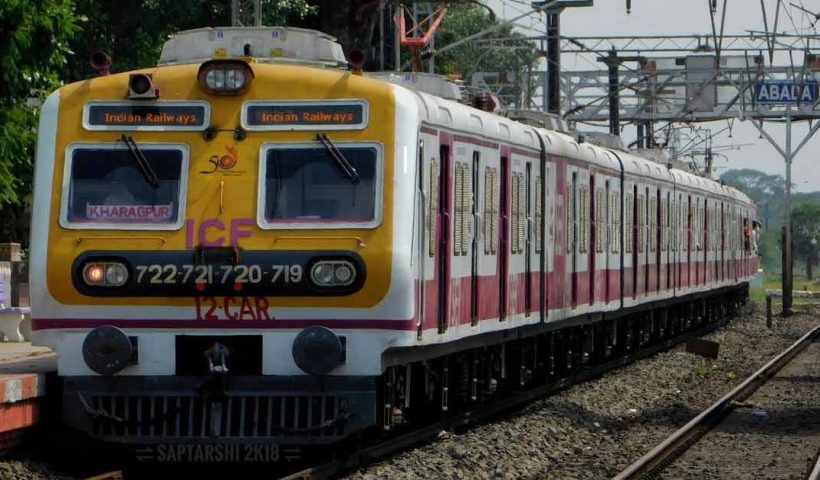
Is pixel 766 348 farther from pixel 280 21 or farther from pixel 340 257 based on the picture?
pixel 340 257

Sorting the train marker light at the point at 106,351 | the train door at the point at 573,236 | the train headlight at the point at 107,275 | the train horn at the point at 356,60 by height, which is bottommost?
the train marker light at the point at 106,351

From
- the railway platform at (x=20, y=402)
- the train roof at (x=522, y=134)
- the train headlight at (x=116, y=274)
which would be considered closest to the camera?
the railway platform at (x=20, y=402)

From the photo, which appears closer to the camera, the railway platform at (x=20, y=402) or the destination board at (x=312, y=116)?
the railway platform at (x=20, y=402)

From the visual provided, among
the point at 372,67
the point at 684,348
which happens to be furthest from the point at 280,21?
the point at 684,348

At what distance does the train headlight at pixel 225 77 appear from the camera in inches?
498

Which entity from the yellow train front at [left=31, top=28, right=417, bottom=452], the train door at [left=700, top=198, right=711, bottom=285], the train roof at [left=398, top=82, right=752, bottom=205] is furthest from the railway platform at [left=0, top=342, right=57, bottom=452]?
the train door at [left=700, top=198, right=711, bottom=285]

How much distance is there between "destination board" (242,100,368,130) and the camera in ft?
41.1

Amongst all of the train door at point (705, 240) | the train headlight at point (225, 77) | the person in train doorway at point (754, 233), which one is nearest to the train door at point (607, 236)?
the train headlight at point (225, 77)

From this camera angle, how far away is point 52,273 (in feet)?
40.6

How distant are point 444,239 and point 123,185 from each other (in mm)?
2641

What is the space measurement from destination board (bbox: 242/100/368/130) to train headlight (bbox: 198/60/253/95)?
21 centimetres

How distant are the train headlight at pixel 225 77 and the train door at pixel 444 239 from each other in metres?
1.86

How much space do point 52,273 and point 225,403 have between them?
A: 143 cm

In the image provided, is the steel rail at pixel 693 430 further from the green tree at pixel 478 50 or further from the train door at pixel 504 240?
the green tree at pixel 478 50
